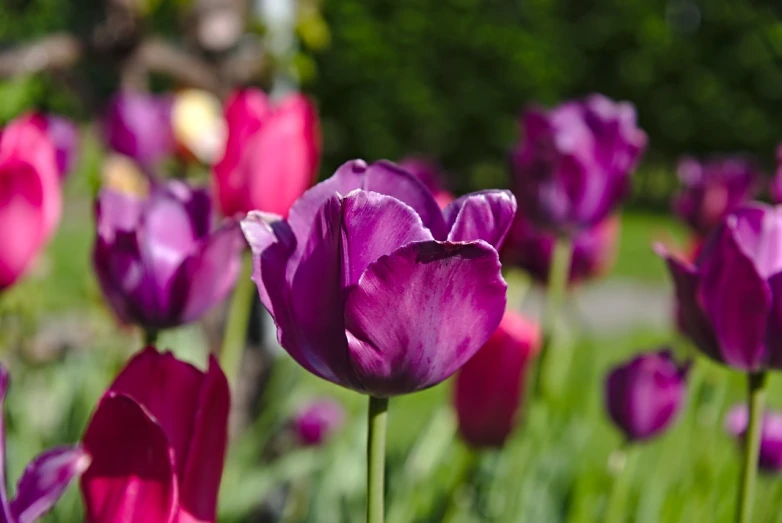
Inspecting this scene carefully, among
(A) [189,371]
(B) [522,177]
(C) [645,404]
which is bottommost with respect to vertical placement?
(C) [645,404]

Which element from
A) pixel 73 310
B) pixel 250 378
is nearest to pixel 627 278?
pixel 73 310

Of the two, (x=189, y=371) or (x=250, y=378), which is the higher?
(x=189, y=371)

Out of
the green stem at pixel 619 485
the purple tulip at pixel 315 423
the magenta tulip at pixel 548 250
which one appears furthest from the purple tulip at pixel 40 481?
the purple tulip at pixel 315 423

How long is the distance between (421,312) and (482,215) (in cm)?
7

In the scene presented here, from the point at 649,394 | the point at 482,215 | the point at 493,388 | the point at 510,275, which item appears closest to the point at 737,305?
the point at 482,215

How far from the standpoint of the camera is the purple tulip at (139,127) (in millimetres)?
2027

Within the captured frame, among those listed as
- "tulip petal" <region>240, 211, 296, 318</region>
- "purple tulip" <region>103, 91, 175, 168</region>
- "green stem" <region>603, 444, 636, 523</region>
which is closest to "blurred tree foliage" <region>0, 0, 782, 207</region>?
"purple tulip" <region>103, 91, 175, 168</region>

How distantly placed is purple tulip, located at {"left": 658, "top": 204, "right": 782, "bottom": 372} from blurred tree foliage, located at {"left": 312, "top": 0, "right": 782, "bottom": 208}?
11.7 metres

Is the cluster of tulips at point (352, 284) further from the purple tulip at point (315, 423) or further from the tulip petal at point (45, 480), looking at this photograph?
the purple tulip at point (315, 423)

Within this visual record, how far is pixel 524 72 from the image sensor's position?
44.1 feet

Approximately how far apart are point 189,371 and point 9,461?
2.79ft

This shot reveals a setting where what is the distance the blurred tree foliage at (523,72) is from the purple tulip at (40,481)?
11.1 meters

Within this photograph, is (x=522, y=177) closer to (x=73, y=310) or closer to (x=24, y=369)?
(x=24, y=369)

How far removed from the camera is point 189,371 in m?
0.50
